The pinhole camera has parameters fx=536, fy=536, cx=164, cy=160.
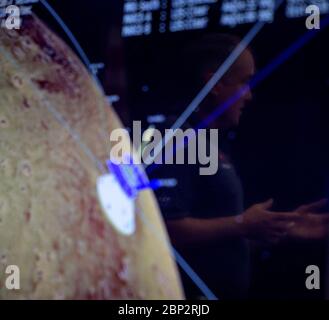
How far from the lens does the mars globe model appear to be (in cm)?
135

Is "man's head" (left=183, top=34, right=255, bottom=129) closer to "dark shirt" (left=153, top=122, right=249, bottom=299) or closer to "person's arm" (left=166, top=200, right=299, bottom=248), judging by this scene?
"dark shirt" (left=153, top=122, right=249, bottom=299)

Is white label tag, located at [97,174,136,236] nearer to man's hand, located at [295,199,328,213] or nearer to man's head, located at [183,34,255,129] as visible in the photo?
man's head, located at [183,34,255,129]

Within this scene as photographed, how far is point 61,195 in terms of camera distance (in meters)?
1.40

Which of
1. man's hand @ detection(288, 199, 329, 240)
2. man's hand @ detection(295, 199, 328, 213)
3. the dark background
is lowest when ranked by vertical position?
man's hand @ detection(288, 199, 329, 240)

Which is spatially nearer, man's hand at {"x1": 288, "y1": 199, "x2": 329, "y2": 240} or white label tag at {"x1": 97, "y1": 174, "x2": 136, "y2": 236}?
man's hand at {"x1": 288, "y1": 199, "x2": 329, "y2": 240}

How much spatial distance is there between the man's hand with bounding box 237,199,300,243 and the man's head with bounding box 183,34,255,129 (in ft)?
0.72

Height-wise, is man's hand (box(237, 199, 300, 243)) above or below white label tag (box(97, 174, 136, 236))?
below

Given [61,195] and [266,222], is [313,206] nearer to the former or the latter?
[266,222]

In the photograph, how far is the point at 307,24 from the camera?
133 centimetres

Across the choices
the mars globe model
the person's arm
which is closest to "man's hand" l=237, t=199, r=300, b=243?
the person's arm

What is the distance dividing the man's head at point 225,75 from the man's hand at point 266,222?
218 millimetres

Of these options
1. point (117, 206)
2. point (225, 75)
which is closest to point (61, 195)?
point (117, 206)

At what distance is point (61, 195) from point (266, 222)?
528 millimetres
